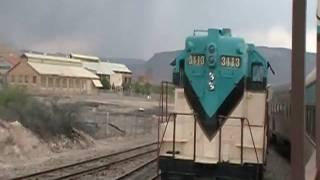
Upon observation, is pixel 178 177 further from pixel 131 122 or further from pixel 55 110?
pixel 131 122

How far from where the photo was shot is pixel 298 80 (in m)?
5.96

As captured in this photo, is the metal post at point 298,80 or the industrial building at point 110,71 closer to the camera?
the metal post at point 298,80

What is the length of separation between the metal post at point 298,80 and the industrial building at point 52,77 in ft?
346

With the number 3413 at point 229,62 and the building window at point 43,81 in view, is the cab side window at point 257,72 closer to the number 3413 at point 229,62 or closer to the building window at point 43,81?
the number 3413 at point 229,62

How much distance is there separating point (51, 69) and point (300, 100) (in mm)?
117879

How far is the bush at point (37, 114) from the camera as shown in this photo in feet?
126

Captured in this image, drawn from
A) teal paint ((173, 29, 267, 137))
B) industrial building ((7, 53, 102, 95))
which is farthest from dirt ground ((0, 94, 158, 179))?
industrial building ((7, 53, 102, 95))

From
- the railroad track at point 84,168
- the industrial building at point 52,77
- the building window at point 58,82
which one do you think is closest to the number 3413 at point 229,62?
the railroad track at point 84,168

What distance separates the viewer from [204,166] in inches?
535

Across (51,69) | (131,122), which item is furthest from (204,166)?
(51,69)

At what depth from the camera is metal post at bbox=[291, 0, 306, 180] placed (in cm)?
595

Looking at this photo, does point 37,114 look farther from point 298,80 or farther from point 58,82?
point 58,82

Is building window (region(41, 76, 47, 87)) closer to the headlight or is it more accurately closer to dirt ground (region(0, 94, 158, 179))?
dirt ground (region(0, 94, 158, 179))

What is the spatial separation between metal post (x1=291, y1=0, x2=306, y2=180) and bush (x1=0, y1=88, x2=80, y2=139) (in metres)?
31.5
